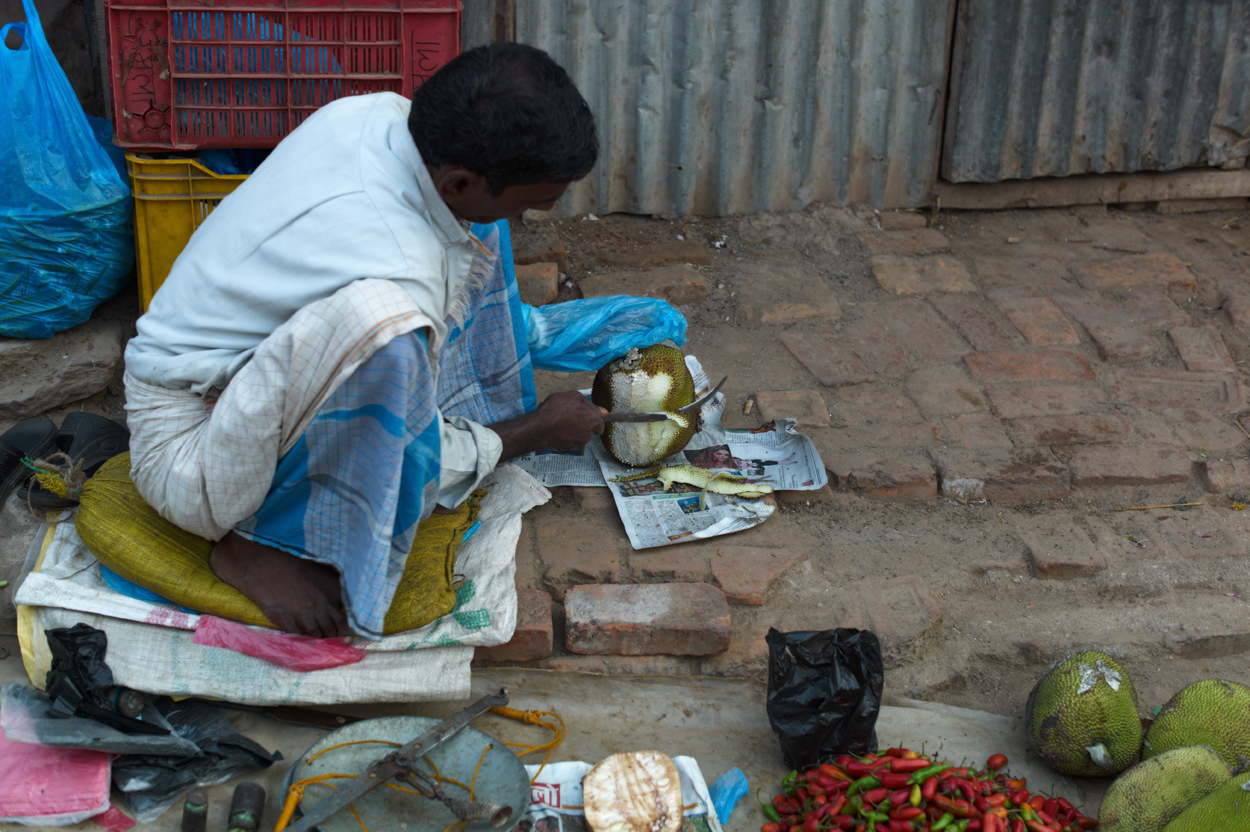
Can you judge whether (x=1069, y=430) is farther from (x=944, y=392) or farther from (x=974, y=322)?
(x=974, y=322)

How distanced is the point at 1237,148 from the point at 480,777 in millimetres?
4410

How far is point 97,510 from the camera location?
7.47ft

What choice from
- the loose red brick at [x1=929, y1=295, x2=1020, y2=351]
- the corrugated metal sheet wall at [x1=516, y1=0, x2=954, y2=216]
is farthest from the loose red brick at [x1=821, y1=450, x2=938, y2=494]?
the corrugated metal sheet wall at [x1=516, y1=0, x2=954, y2=216]

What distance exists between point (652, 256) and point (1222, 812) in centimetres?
275

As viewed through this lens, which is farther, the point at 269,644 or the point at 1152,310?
the point at 1152,310

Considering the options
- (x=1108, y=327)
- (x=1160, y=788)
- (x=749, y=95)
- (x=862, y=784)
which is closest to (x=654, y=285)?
(x=749, y=95)

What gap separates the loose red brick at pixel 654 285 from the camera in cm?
382

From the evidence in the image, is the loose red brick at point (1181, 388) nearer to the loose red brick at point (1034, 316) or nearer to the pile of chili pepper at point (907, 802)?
the loose red brick at point (1034, 316)

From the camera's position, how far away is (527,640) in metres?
2.42

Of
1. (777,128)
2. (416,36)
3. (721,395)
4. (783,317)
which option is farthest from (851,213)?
(416,36)

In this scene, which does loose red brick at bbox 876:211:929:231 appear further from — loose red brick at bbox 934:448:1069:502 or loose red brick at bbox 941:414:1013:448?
loose red brick at bbox 934:448:1069:502

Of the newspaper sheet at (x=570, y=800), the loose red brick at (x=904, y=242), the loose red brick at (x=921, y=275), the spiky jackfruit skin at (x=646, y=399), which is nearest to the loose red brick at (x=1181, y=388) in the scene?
the loose red brick at (x=921, y=275)

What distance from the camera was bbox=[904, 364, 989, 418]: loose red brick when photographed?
337 cm

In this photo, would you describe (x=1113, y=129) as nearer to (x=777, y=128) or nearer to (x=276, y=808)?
(x=777, y=128)
